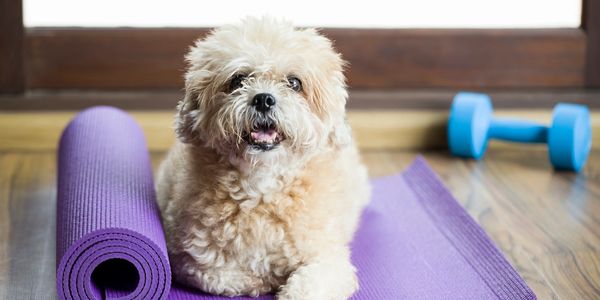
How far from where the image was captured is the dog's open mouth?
192 cm

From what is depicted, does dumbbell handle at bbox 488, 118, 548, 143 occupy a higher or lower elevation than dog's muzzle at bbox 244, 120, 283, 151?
lower

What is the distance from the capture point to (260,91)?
1.88 m

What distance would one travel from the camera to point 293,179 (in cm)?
204

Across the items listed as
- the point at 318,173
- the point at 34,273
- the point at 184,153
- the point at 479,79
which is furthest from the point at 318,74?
the point at 479,79

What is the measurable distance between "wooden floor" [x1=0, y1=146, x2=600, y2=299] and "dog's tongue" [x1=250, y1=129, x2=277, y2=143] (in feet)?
2.11

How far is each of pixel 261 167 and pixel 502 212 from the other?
106 centimetres

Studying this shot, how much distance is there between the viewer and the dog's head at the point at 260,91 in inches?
74.4

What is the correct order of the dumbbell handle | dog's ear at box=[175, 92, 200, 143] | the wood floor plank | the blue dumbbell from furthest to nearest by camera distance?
the dumbbell handle → the blue dumbbell → the wood floor plank → dog's ear at box=[175, 92, 200, 143]

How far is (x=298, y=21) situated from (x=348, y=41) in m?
0.21

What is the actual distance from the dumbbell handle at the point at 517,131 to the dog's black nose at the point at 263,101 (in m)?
1.63

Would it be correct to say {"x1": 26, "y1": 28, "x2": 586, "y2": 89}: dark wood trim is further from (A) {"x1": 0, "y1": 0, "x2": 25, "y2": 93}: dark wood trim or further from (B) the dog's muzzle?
(B) the dog's muzzle

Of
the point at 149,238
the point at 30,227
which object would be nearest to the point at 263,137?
the point at 149,238

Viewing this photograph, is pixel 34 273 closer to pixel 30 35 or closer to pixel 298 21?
pixel 30 35

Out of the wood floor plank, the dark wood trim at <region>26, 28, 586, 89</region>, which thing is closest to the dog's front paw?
the wood floor plank
